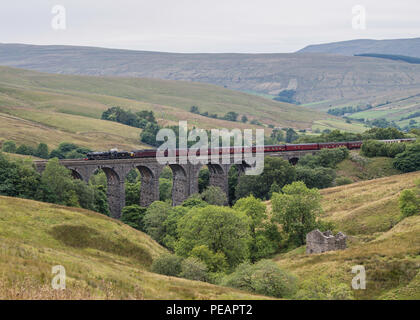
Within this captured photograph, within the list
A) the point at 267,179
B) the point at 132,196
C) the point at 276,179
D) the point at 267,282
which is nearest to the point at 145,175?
the point at 132,196

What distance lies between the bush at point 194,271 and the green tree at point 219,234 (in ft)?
16.3

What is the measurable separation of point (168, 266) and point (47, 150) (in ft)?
297

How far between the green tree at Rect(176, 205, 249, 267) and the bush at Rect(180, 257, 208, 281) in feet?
16.3

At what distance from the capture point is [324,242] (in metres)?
46.6

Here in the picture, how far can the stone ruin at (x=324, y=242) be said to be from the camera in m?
46.5

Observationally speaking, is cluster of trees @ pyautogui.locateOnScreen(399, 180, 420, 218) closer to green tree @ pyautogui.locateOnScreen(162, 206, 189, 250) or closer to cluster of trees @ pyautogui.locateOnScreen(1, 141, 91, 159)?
green tree @ pyautogui.locateOnScreen(162, 206, 189, 250)

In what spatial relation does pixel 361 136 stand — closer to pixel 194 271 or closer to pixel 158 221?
pixel 158 221

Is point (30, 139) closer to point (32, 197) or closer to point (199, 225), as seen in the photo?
point (32, 197)

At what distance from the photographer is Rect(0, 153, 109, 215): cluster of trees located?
62938 mm

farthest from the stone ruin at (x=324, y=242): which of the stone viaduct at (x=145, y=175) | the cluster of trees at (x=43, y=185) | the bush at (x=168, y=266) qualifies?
the stone viaduct at (x=145, y=175)

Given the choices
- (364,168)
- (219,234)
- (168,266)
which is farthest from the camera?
(364,168)

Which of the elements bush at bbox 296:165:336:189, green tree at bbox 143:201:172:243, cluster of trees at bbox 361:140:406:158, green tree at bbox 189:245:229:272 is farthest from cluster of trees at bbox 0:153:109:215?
cluster of trees at bbox 361:140:406:158

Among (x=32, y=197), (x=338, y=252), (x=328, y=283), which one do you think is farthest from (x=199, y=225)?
(x=32, y=197)
